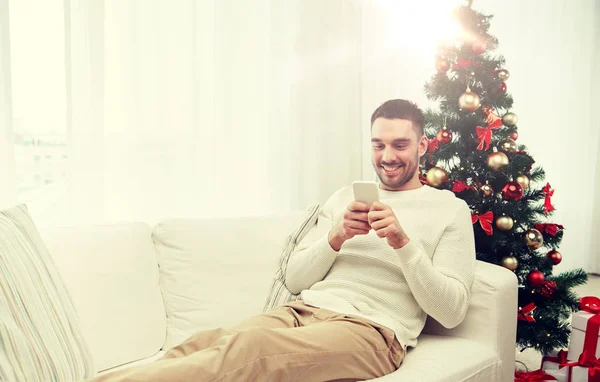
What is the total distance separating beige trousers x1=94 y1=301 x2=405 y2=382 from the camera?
1.09 m

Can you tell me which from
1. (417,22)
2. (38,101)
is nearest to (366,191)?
(38,101)

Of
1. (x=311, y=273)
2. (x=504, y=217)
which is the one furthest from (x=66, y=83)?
(x=504, y=217)

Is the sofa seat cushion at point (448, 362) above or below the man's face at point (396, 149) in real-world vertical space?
below

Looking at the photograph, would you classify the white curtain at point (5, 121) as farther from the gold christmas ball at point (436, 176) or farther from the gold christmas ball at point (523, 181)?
the gold christmas ball at point (523, 181)

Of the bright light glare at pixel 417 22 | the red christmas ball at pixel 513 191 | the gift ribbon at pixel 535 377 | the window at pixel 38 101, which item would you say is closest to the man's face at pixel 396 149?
the red christmas ball at pixel 513 191

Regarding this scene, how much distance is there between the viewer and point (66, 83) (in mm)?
2027

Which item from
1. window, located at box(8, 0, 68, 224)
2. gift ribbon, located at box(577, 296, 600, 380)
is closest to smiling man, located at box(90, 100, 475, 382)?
gift ribbon, located at box(577, 296, 600, 380)

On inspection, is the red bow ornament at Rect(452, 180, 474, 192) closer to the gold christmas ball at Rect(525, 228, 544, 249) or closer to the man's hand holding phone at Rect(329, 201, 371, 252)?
the gold christmas ball at Rect(525, 228, 544, 249)

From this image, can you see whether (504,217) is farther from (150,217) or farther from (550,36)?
(550,36)

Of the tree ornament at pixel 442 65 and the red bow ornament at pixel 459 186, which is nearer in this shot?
the red bow ornament at pixel 459 186

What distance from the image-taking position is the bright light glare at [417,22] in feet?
10.7

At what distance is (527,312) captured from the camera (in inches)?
81.3

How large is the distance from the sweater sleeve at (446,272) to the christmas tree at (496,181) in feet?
1.63

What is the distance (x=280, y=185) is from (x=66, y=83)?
1.17 m
